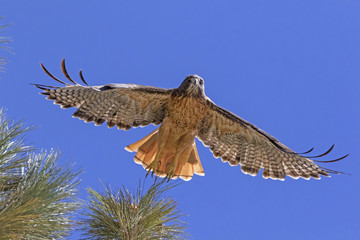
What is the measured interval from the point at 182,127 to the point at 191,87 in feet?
1.94

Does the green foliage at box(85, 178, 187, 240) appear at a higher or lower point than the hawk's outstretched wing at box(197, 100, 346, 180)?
lower

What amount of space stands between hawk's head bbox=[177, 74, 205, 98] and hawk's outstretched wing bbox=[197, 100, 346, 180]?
327 millimetres

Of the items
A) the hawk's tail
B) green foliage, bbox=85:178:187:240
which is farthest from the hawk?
green foliage, bbox=85:178:187:240

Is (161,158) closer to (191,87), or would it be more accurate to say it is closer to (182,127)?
(182,127)

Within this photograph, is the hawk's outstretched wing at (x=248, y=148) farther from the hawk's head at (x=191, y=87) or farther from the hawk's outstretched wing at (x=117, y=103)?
the hawk's outstretched wing at (x=117, y=103)

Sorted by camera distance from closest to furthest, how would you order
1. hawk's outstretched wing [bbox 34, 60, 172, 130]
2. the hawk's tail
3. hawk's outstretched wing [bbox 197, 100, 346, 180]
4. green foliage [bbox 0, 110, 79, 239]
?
green foliage [bbox 0, 110, 79, 239]
hawk's outstretched wing [bbox 34, 60, 172, 130]
the hawk's tail
hawk's outstretched wing [bbox 197, 100, 346, 180]

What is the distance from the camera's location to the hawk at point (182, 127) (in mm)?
6641

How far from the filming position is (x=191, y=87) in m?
6.58

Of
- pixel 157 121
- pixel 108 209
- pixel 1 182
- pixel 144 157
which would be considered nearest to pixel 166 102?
pixel 157 121

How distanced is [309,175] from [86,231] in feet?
13.5

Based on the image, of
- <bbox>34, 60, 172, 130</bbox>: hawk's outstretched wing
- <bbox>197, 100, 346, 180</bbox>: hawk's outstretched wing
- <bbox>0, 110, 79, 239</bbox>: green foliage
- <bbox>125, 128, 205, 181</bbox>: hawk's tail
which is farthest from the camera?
<bbox>197, 100, 346, 180</bbox>: hawk's outstretched wing

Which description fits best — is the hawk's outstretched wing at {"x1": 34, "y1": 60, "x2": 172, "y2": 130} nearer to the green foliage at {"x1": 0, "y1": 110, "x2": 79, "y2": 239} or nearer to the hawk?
the hawk

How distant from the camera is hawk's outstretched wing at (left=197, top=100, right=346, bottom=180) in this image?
6996 millimetres

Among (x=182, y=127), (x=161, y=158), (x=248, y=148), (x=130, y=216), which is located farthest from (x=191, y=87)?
(x=130, y=216)
